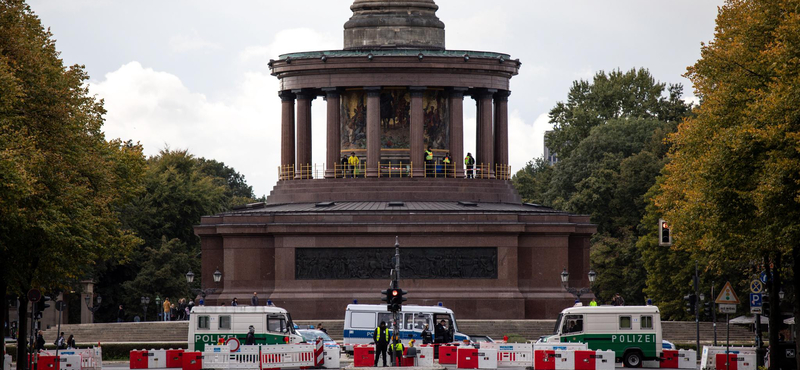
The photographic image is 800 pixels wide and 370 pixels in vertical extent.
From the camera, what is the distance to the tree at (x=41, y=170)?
4184cm

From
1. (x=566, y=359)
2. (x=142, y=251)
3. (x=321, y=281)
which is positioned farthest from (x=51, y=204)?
(x=142, y=251)

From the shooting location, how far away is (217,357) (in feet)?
158

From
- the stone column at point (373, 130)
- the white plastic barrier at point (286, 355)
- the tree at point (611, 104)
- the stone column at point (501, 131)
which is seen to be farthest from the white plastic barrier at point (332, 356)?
the tree at point (611, 104)

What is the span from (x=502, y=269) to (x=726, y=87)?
2509cm

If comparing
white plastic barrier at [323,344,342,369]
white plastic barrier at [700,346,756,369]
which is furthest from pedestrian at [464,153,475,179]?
white plastic barrier at [700,346,756,369]

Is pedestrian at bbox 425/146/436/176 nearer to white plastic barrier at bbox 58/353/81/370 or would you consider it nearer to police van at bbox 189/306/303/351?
police van at bbox 189/306/303/351

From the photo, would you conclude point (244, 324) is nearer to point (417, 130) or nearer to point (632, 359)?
point (632, 359)

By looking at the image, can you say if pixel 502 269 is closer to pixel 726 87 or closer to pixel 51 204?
pixel 726 87

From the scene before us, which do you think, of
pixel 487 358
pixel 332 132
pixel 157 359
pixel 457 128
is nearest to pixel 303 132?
pixel 332 132

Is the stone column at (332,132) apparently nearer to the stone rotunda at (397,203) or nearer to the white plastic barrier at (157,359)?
the stone rotunda at (397,203)

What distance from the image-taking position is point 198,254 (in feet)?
297

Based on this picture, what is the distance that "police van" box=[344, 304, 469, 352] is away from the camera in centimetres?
5644

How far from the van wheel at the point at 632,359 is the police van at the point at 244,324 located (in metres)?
10.7

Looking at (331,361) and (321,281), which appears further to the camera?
(321,281)
